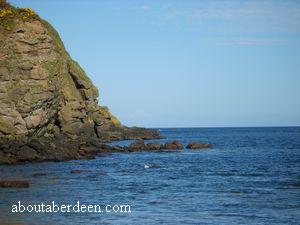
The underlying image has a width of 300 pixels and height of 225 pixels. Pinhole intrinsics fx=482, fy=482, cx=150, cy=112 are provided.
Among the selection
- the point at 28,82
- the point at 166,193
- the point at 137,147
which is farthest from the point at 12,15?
the point at 166,193

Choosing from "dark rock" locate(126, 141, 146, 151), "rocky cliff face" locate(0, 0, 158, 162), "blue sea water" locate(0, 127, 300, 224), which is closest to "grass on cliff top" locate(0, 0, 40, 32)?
"rocky cliff face" locate(0, 0, 158, 162)

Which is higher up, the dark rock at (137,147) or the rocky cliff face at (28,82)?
the rocky cliff face at (28,82)

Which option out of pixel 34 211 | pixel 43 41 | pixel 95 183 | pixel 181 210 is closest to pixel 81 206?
pixel 34 211

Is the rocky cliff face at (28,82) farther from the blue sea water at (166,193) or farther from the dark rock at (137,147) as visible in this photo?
the blue sea water at (166,193)

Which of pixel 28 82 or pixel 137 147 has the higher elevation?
pixel 28 82

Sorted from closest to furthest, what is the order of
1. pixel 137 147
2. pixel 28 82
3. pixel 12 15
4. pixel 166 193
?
pixel 166 193 < pixel 28 82 < pixel 12 15 < pixel 137 147

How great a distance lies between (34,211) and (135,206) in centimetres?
576

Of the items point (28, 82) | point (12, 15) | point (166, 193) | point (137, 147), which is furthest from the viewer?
point (137, 147)

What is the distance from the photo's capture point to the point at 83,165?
180ft

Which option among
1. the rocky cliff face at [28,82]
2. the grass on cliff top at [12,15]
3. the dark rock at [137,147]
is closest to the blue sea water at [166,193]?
the rocky cliff face at [28,82]

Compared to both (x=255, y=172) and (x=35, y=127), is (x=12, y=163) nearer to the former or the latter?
(x=35, y=127)

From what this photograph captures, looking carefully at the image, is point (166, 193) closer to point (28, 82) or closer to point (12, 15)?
point (28, 82)

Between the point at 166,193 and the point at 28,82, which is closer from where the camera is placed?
the point at 166,193

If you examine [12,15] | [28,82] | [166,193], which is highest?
[12,15]
